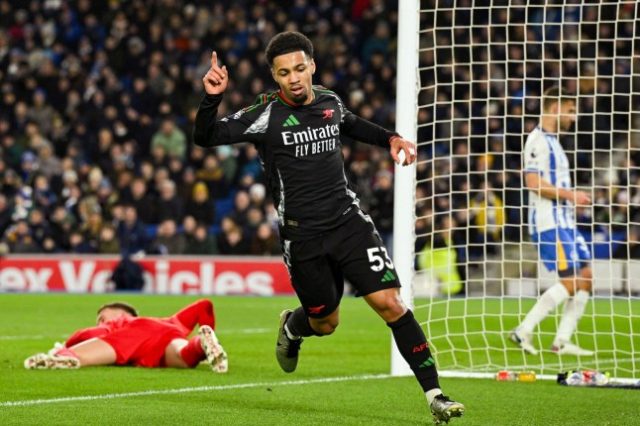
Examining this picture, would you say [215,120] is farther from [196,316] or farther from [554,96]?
[554,96]

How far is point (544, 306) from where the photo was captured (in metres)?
10.5

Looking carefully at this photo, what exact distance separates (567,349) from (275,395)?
369cm

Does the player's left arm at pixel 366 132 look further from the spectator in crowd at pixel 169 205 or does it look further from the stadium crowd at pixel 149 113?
the spectator in crowd at pixel 169 205

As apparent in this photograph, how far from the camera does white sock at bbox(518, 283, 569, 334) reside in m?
10.5

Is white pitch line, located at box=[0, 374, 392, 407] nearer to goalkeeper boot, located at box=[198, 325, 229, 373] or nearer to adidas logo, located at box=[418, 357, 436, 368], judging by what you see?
goalkeeper boot, located at box=[198, 325, 229, 373]

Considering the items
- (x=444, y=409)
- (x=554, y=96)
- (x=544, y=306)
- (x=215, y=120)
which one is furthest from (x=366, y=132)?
(x=544, y=306)

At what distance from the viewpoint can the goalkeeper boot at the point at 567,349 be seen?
10450mm

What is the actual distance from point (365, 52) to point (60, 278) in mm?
8071

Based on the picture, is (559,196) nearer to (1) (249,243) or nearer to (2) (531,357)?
(2) (531,357)

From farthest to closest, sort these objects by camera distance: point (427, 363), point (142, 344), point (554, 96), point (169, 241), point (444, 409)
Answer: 1. point (169, 241)
2. point (554, 96)
3. point (142, 344)
4. point (427, 363)
5. point (444, 409)

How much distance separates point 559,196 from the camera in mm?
10195

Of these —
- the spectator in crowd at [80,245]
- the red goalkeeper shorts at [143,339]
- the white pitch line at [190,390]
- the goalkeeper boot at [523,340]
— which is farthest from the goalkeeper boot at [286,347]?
the spectator in crowd at [80,245]

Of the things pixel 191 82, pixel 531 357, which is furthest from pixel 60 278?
pixel 531 357

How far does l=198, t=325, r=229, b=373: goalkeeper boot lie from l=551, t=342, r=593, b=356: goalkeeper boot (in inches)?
122
